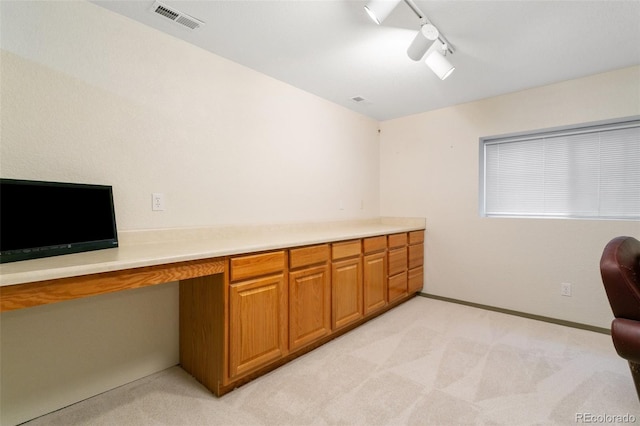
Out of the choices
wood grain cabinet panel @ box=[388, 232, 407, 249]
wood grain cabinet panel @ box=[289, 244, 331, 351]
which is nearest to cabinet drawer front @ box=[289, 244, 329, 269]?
wood grain cabinet panel @ box=[289, 244, 331, 351]

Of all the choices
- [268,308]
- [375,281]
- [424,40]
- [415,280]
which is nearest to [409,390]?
[268,308]

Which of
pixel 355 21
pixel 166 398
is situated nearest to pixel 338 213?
pixel 355 21

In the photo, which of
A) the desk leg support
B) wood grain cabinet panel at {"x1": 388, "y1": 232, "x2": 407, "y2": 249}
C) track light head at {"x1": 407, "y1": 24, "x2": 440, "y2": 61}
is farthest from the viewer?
wood grain cabinet panel at {"x1": 388, "y1": 232, "x2": 407, "y2": 249}

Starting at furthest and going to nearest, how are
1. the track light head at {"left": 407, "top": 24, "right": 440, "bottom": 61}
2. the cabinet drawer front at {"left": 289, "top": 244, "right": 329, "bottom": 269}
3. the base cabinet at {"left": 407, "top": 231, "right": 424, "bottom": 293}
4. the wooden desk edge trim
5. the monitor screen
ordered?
the base cabinet at {"left": 407, "top": 231, "right": 424, "bottom": 293} → the cabinet drawer front at {"left": 289, "top": 244, "right": 329, "bottom": 269} → the track light head at {"left": 407, "top": 24, "right": 440, "bottom": 61} → the monitor screen → the wooden desk edge trim

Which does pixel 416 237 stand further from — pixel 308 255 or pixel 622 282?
pixel 622 282

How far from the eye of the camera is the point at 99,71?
69.5 inches

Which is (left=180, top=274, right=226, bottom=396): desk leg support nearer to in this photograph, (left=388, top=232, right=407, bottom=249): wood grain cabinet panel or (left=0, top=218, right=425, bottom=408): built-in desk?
(left=0, top=218, right=425, bottom=408): built-in desk

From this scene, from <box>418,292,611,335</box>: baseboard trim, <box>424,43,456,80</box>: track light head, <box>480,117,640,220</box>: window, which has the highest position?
<box>424,43,456,80</box>: track light head

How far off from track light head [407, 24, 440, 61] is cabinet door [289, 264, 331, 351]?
1.66 meters

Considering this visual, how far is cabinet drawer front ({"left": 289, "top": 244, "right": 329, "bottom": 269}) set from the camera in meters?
2.08

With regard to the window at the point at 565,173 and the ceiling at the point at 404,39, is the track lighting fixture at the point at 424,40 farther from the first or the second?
the window at the point at 565,173

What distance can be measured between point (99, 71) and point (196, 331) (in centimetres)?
171

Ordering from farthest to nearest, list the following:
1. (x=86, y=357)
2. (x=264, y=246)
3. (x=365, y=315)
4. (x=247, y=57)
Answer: (x=365, y=315) < (x=247, y=57) < (x=264, y=246) < (x=86, y=357)

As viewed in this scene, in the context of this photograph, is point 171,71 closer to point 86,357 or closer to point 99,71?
point 99,71
